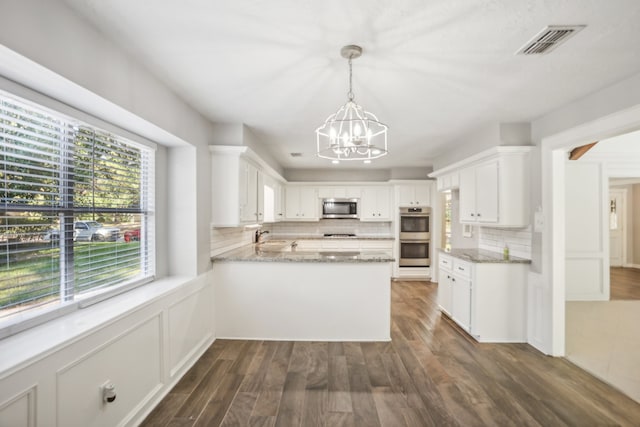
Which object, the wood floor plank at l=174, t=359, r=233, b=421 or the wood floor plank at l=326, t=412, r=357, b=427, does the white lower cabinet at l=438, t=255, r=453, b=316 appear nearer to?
the wood floor plank at l=326, t=412, r=357, b=427

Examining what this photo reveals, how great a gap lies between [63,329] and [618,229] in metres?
11.0

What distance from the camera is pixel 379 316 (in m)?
3.53

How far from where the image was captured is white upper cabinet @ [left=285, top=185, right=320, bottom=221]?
7.15m

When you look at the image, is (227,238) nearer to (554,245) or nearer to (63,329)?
(63,329)

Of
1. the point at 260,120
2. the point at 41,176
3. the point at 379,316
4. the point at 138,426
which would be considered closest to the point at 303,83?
the point at 260,120

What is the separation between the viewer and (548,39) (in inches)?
74.8

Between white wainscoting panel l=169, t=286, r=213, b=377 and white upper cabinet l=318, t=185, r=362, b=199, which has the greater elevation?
white upper cabinet l=318, t=185, r=362, b=199

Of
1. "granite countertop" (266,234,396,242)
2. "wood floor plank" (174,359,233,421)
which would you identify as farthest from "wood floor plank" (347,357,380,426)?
"granite countertop" (266,234,396,242)

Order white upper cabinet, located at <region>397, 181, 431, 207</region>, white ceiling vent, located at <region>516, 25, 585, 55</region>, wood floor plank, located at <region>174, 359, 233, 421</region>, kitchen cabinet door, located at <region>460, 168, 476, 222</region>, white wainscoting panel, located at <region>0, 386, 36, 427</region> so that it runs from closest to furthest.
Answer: white wainscoting panel, located at <region>0, 386, 36, 427</region>, white ceiling vent, located at <region>516, 25, 585, 55</region>, wood floor plank, located at <region>174, 359, 233, 421</region>, kitchen cabinet door, located at <region>460, 168, 476, 222</region>, white upper cabinet, located at <region>397, 181, 431, 207</region>

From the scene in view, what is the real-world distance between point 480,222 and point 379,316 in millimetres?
1778

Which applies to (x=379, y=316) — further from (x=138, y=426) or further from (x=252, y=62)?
(x=252, y=62)

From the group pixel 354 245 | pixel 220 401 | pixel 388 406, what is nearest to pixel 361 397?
pixel 388 406

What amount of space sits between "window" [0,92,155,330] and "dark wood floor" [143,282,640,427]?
112cm

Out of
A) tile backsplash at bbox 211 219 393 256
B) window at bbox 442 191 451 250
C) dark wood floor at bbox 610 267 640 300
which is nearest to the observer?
dark wood floor at bbox 610 267 640 300
